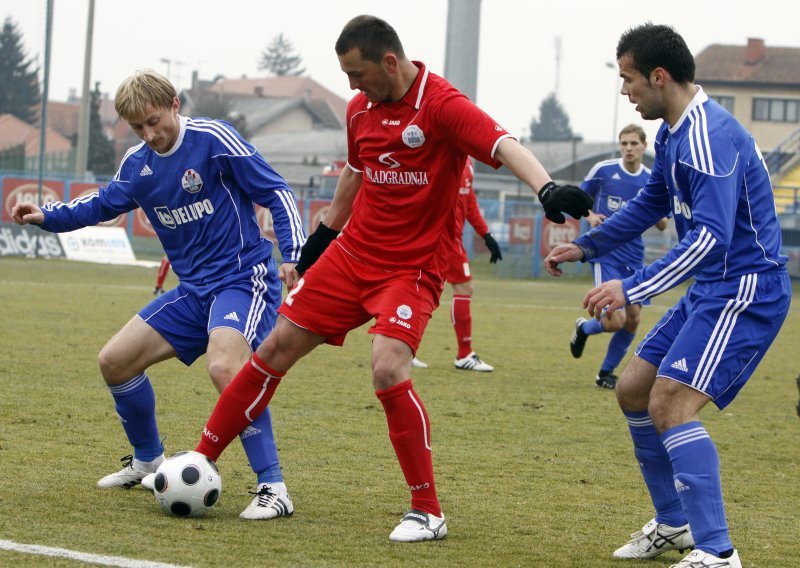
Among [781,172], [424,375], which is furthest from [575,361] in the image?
[781,172]

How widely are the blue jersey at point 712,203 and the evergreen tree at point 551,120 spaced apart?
156959 mm

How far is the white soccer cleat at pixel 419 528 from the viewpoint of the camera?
495 centimetres

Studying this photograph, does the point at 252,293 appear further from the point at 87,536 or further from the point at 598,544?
the point at 598,544

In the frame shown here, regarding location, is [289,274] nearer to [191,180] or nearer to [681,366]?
[191,180]

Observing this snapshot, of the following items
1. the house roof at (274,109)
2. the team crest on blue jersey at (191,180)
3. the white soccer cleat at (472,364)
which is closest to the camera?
the team crest on blue jersey at (191,180)

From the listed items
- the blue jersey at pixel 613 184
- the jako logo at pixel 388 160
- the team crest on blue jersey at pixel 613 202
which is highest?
the blue jersey at pixel 613 184

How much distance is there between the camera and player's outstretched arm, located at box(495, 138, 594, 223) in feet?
14.6

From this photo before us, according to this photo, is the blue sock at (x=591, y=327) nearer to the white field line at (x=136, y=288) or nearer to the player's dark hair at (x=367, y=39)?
the player's dark hair at (x=367, y=39)

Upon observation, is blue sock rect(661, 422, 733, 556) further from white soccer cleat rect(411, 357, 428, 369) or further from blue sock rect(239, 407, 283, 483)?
white soccer cleat rect(411, 357, 428, 369)

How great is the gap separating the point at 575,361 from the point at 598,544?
7824 mm

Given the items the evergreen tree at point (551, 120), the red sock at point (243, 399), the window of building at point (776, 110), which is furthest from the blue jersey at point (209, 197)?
the evergreen tree at point (551, 120)

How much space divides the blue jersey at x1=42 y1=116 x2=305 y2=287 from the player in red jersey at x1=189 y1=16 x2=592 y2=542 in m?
0.51

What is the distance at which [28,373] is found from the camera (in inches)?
377

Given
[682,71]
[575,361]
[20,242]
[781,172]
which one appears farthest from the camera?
[781,172]
